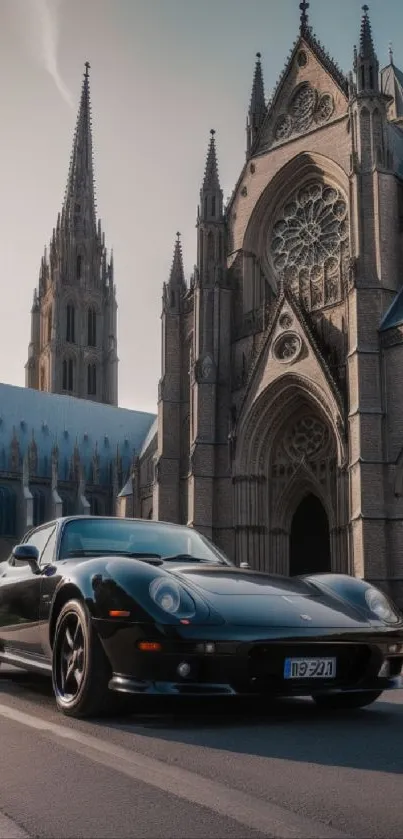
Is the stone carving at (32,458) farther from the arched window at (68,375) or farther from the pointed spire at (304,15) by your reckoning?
the pointed spire at (304,15)

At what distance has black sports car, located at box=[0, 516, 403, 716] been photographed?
4.96 metres

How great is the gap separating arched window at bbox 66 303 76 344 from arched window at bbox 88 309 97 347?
1.34 metres

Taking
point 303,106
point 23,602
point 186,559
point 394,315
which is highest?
point 303,106

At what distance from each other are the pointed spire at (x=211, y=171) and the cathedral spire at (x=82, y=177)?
135ft

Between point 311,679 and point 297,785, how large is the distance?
1538mm

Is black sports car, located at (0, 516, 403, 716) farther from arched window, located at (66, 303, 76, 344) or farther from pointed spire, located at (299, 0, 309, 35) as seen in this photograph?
arched window, located at (66, 303, 76, 344)

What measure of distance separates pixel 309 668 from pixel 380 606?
0.99 meters

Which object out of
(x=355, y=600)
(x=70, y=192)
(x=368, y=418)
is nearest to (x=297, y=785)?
(x=355, y=600)

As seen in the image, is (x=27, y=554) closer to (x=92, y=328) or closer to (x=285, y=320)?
(x=285, y=320)

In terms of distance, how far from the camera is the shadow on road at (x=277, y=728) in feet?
13.9

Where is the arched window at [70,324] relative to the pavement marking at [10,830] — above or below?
above

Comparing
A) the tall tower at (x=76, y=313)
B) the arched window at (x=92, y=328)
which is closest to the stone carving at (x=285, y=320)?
the tall tower at (x=76, y=313)

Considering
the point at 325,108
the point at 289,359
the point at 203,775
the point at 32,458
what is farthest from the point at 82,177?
the point at 203,775

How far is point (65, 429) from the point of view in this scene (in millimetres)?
57469
